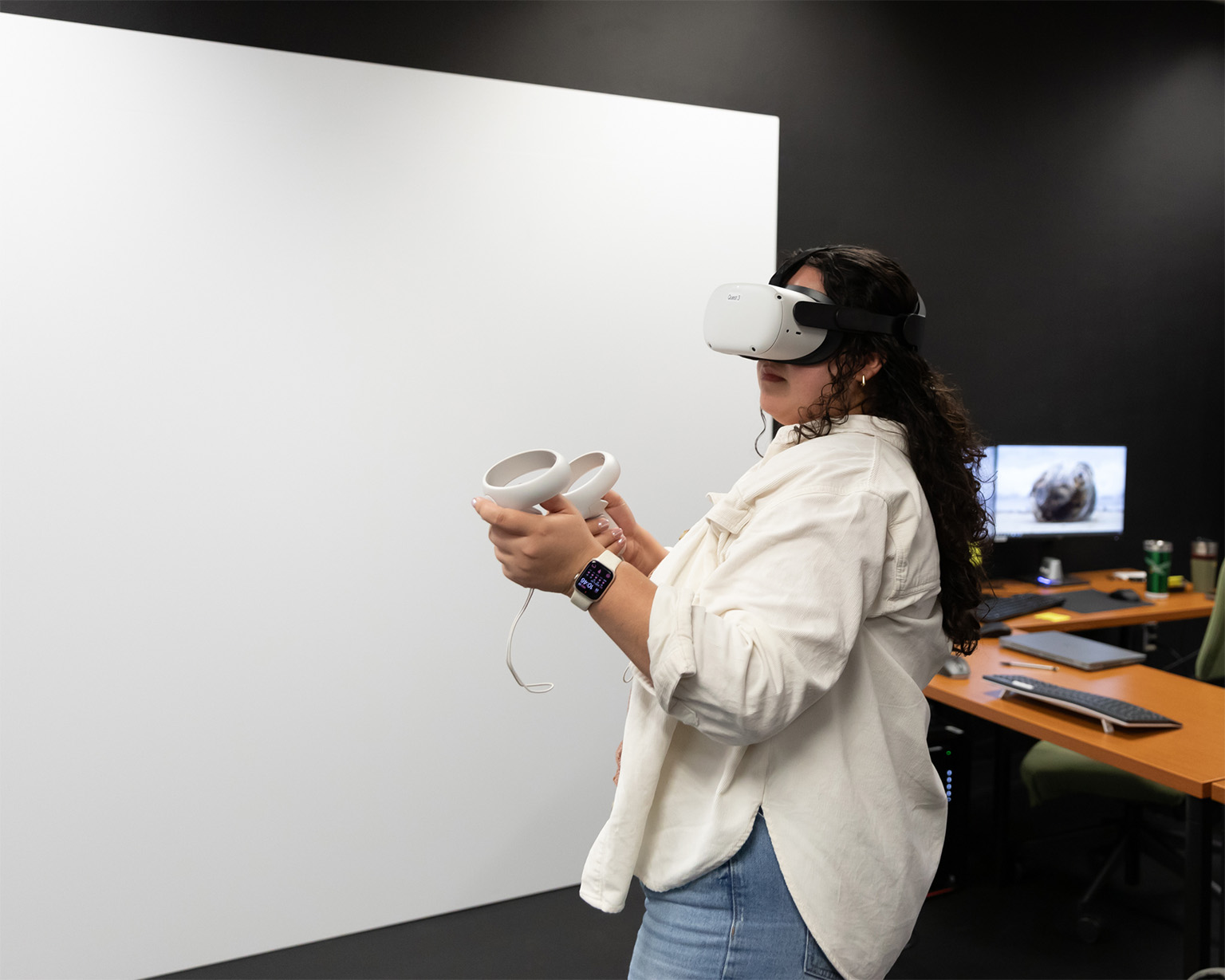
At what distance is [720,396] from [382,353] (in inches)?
40.2

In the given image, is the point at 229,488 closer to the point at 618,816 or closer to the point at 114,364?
the point at 114,364

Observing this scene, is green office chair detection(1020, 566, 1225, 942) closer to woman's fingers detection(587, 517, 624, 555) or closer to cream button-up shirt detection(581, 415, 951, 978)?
cream button-up shirt detection(581, 415, 951, 978)

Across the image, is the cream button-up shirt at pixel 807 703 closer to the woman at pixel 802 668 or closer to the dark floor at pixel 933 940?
the woman at pixel 802 668

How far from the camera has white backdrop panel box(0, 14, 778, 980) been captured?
6.95ft

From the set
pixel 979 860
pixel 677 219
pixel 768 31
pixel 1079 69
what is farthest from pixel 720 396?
pixel 1079 69

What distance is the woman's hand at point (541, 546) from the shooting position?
1.02 meters

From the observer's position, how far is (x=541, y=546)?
102cm

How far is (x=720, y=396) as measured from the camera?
2766mm

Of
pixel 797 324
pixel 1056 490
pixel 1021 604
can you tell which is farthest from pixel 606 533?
pixel 1056 490

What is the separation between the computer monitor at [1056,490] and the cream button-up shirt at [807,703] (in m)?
2.56

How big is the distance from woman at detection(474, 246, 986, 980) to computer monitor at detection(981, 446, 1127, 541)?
8.21 feet

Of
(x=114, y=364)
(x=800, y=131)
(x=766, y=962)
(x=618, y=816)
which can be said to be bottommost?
(x=766, y=962)

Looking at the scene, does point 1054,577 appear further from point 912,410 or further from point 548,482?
point 548,482

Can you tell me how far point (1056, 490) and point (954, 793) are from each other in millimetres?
1498
